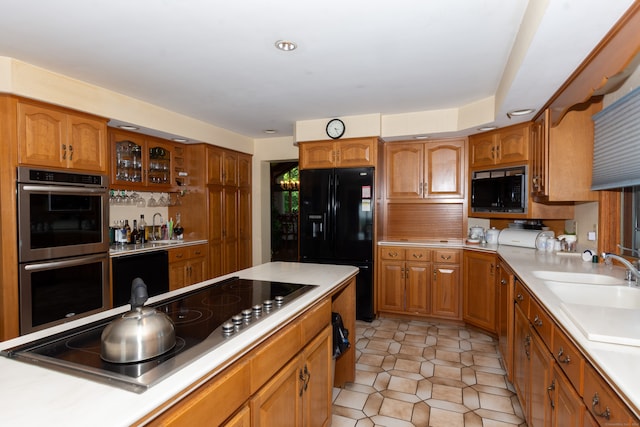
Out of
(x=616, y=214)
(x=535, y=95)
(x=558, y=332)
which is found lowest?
(x=558, y=332)

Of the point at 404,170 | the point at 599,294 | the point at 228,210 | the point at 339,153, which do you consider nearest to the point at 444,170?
the point at 404,170

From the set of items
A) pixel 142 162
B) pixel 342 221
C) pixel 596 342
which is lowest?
pixel 596 342

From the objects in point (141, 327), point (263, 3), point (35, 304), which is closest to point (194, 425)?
point (141, 327)

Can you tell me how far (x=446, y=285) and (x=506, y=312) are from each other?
4.16ft

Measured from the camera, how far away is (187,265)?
14.0 ft

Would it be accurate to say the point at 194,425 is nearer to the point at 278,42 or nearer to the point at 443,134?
the point at 278,42

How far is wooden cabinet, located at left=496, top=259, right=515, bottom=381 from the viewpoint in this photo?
8.42 feet

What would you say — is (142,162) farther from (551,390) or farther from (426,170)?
(551,390)

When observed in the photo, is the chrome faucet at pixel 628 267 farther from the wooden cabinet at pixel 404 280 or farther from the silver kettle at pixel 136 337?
the silver kettle at pixel 136 337

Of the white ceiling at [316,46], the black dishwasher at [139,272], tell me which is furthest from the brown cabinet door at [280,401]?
the black dishwasher at [139,272]

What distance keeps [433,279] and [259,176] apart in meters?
3.02

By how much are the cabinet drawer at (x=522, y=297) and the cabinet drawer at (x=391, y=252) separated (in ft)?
5.59

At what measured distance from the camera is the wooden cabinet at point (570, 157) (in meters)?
2.74

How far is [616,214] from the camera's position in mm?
2598
